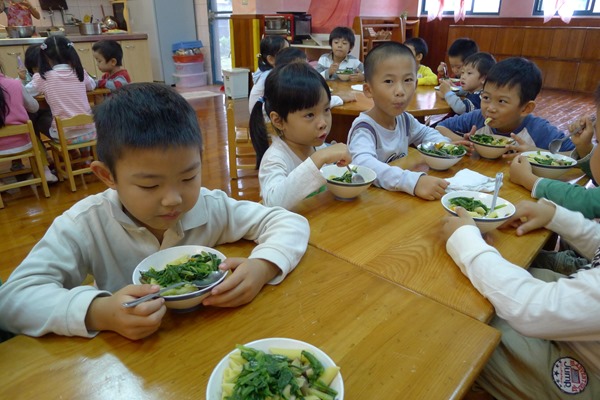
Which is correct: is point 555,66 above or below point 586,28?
below

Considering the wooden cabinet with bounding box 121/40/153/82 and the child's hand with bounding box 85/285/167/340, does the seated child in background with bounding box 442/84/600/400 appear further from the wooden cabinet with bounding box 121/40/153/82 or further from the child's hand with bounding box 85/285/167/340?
the wooden cabinet with bounding box 121/40/153/82

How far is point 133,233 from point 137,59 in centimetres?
683

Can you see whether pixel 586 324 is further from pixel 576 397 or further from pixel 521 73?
pixel 521 73

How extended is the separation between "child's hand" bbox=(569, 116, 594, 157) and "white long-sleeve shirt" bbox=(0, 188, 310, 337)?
4.86 ft

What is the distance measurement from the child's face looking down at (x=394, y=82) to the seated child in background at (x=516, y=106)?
1.50ft

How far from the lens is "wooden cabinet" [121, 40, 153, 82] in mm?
6754

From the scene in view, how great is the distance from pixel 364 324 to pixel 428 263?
31 cm

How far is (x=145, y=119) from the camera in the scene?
2.86 feet

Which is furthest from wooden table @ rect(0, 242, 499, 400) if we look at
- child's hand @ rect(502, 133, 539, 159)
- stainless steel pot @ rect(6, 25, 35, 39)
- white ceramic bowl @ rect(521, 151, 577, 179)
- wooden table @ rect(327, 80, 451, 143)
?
stainless steel pot @ rect(6, 25, 35, 39)

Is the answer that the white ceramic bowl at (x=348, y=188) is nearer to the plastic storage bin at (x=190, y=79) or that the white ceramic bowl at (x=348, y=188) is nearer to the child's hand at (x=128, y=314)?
the child's hand at (x=128, y=314)

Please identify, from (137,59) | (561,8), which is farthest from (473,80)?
(137,59)

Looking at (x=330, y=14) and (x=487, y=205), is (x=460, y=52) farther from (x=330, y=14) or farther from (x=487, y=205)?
(x=330, y=14)

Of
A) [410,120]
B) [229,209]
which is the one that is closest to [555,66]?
[410,120]

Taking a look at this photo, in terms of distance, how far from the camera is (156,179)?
33.8 inches
